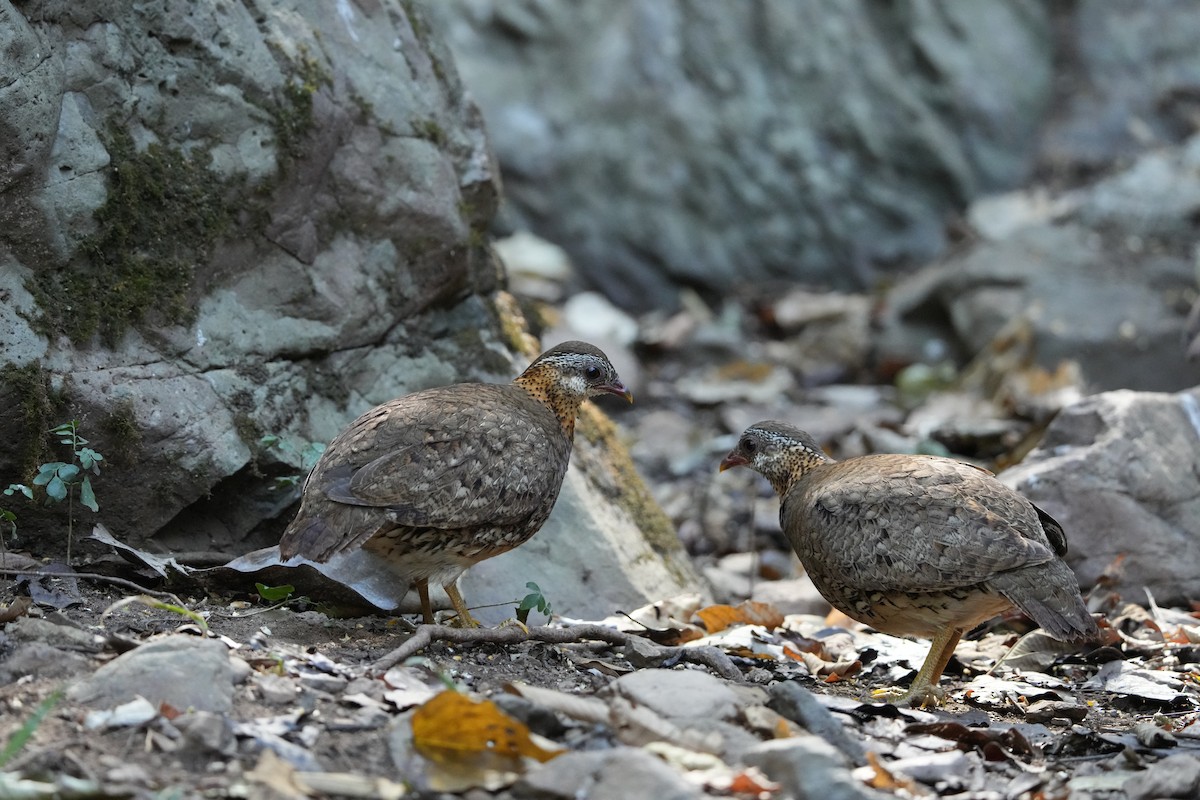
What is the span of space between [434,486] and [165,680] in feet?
4.89

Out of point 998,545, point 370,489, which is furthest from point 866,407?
point 370,489

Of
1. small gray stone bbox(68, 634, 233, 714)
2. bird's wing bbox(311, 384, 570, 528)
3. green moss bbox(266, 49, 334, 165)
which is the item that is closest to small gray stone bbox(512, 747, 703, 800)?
small gray stone bbox(68, 634, 233, 714)

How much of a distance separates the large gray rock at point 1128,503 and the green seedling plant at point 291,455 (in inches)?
148

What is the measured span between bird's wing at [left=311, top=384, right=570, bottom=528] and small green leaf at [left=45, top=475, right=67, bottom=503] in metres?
0.96

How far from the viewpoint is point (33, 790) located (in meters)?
3.41

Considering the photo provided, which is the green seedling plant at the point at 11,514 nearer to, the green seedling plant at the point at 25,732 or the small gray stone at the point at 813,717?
the green seedling plant at the point at 25,732

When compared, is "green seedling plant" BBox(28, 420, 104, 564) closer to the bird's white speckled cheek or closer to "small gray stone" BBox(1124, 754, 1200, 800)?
the bird's white speckled cheek

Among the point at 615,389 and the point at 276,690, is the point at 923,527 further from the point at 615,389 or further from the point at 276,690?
the point at 276,690

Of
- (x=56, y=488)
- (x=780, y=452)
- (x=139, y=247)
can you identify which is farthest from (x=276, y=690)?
(x=780, y=452)

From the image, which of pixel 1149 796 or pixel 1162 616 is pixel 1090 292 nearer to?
pixel 1162 616

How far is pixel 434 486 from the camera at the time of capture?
5375 mm

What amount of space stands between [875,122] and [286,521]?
31.9 ft

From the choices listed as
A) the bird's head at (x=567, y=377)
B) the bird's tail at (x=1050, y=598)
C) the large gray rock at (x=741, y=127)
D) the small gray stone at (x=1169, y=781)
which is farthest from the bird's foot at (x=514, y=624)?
the large gray rock at (x=741, y=127)

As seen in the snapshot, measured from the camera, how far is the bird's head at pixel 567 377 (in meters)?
6.46
